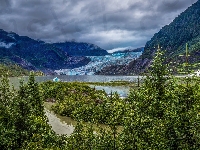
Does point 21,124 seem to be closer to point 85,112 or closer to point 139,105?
point 139,105

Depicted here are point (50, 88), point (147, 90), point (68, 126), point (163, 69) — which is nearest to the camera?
point (147, 90)

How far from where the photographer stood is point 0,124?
47.9 meters

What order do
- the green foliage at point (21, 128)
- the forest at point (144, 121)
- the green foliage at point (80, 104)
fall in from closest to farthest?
1. the forest at point (144, 121)
2. the green foliage at point (21, 128)
3. the green foliage at point (80, 104)

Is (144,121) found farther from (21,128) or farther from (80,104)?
(80,104)

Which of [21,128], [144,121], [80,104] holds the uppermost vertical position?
[144,121]

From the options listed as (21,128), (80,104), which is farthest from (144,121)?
(80,104)

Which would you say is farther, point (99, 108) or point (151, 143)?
point (99, 108)

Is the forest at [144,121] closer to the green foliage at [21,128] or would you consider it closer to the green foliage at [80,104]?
the green foliage at [21,128]

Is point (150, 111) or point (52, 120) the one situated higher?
point (150, 111)

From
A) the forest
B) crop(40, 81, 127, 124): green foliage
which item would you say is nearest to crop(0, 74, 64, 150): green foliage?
the forest

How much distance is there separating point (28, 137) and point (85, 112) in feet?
161

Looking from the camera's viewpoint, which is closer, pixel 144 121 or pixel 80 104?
pixel 144 121

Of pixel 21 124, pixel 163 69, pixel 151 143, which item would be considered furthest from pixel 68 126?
pixel 151 143

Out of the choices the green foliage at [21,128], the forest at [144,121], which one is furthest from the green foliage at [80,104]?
the forest at [144,121]
